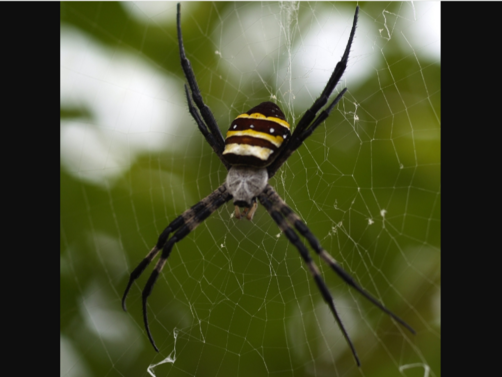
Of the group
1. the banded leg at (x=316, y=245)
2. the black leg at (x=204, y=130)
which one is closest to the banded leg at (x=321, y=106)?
the banded leg at (x=316, y=245)

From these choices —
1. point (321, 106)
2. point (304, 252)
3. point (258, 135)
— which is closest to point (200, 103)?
point (258, 135)

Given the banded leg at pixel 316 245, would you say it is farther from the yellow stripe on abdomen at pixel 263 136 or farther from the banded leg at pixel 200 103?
the banded leg at pixel 200 103

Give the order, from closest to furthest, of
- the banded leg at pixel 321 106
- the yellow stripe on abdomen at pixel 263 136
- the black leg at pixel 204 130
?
1. the banded leg at pixel 321 106
2. the yellow stripe on abdomen at pixel 263 136
3. the black leg at pixel 204 130

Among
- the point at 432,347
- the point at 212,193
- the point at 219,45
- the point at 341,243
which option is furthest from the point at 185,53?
the point at 432,347

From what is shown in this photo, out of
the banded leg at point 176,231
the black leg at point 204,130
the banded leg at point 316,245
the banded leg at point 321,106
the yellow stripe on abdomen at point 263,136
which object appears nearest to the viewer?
the banded leg at point 316,245

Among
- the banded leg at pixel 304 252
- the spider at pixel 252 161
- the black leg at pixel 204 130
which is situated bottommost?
the banded leg at pixel 304 252

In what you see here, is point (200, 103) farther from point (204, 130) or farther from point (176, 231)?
point (176, 231)

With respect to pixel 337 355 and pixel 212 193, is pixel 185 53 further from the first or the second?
pixel 337 355
